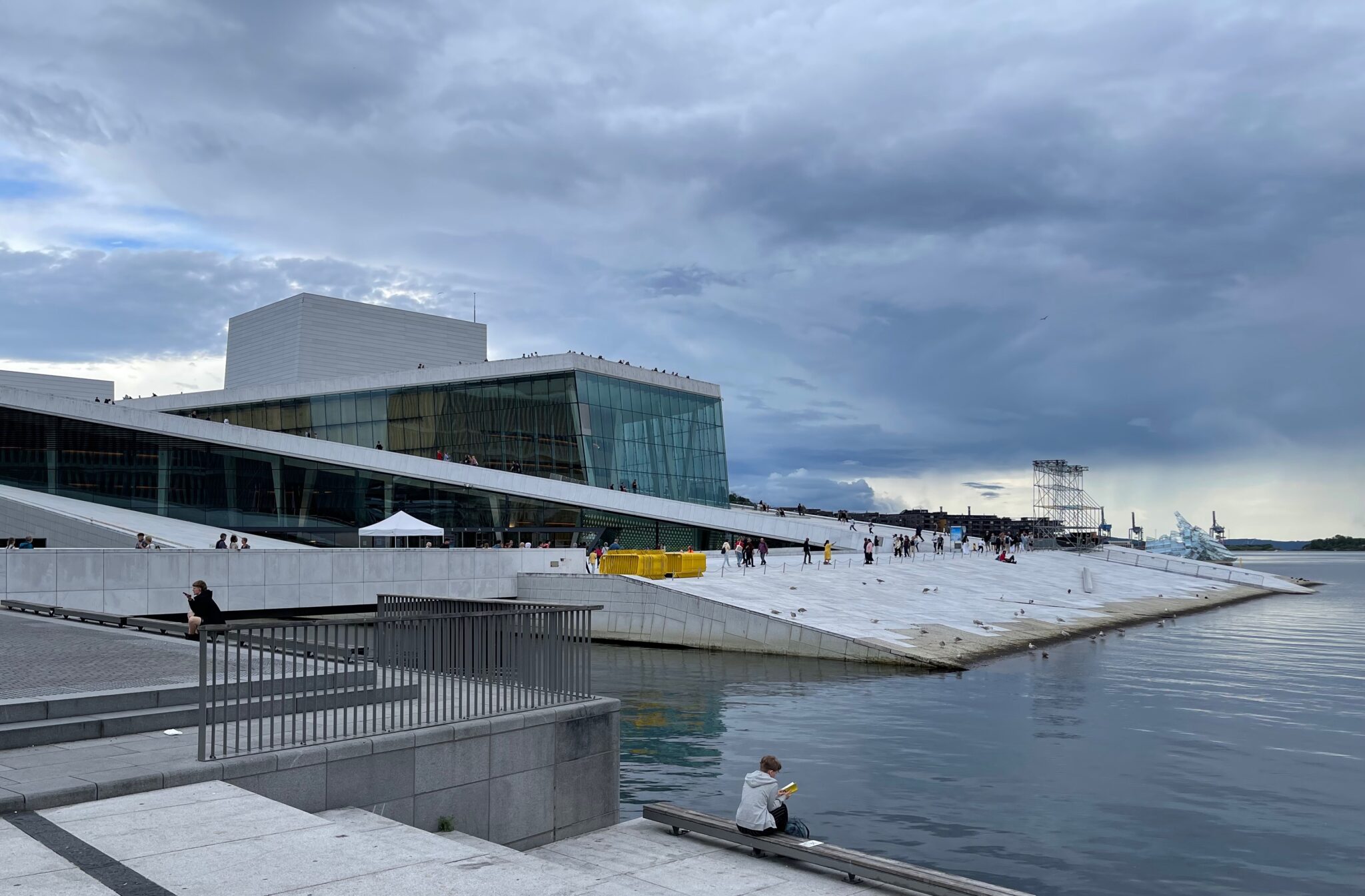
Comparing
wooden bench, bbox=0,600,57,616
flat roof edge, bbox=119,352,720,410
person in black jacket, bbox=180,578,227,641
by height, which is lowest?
wooden bench, bbox=0,600,57,616

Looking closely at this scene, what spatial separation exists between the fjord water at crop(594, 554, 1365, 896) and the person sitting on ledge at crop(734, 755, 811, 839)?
2.92 m

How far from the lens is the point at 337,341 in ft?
246

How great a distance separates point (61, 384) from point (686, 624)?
67.6 metres

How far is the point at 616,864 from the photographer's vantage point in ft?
29.5

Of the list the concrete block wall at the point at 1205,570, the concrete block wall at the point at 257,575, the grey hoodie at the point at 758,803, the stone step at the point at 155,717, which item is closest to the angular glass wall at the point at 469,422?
the concrete block wall at the point at 257,575

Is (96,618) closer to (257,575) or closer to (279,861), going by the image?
(257,575)

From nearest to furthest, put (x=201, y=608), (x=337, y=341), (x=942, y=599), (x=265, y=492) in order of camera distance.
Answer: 1. (x=201, y=608)
2. (x=942, y=599)
3. (x=265, y=492)
4. (x=337, y=341)

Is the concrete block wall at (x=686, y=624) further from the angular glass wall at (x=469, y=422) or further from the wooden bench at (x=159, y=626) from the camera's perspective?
the angular glass wall at (x=469, y=422)

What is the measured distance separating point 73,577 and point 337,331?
1999 inches

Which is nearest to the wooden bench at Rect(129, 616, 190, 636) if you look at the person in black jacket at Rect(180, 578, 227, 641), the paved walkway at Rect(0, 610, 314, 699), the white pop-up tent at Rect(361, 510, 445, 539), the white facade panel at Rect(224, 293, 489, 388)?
the paved walkway at Rect(0, 610, 314, 699)

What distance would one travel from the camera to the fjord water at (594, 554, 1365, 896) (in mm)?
12180

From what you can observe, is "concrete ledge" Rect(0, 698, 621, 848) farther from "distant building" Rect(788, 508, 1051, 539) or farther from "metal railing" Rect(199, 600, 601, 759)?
"distant building" Rect(788, 508, 1051, 539)

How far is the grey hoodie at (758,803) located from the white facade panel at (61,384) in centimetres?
8035

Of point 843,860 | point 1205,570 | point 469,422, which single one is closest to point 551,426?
point 469,422
